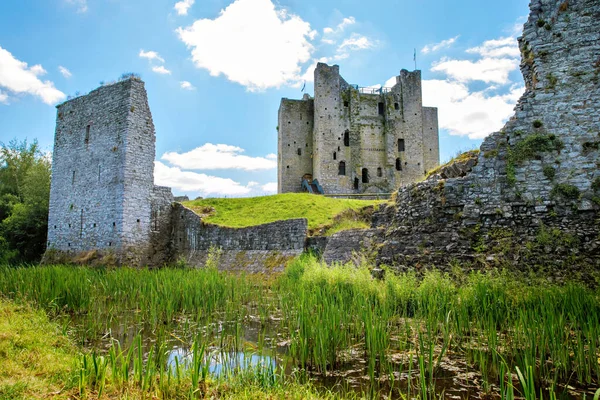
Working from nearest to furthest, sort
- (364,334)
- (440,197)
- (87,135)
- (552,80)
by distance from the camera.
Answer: (364,334), (552,80), (440,197), (87,135)

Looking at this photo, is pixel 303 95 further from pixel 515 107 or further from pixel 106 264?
pixel 515 107

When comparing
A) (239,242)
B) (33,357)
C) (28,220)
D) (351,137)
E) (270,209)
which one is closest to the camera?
(33,357)

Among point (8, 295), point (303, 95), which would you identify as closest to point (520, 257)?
point (8, 295)

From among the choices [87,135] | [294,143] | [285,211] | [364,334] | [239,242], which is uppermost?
[294,143]

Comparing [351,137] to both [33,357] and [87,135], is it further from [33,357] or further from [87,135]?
[33,357]

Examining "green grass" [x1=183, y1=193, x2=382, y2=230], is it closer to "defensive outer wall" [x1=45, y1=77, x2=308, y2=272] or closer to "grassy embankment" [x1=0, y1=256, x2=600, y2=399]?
"defensive outer wall" [x1=45, y1=77, x2=308, y2=272]

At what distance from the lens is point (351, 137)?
41438 millimetres

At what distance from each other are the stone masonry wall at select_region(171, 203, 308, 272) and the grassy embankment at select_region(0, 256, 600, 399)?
16.9ft

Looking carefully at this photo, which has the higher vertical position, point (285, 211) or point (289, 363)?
point (285, 211)

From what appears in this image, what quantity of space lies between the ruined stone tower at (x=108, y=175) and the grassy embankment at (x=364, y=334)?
349 inches

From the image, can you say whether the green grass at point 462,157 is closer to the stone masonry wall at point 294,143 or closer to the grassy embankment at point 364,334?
the grassy embankment at point 364,334

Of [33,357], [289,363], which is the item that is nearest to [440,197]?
[289,363]

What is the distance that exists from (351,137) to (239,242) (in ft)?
84.9

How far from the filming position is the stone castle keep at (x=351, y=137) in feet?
133
